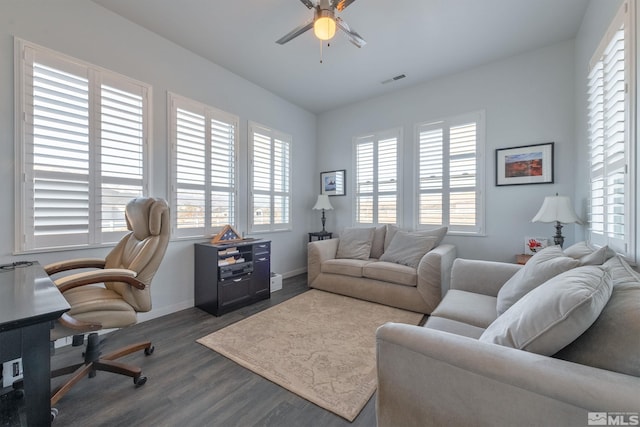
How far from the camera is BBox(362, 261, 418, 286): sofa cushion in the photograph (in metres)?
2.88

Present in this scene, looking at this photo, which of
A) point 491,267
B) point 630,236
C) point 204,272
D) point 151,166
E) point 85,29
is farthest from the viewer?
point 204,272

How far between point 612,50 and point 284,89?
3.50 meters

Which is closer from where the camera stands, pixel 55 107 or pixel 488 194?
pixel 55 107

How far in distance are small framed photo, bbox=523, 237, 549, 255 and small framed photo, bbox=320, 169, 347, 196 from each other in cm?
264

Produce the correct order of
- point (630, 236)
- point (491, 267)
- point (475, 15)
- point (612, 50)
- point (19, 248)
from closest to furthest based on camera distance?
point (630, 236) < point (612, 50) < point (19, 248) < point (491, 267) < point (475, 15)

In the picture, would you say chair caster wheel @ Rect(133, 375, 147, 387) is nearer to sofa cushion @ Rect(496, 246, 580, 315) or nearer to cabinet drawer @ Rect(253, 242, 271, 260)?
cabinet drawer @ Rect(253, 242, 271, 260)

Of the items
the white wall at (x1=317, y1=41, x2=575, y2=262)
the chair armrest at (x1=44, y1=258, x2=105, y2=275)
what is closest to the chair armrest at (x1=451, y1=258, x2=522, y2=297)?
the white wall at (x1=317, y1=41, x2=575, y2=262)

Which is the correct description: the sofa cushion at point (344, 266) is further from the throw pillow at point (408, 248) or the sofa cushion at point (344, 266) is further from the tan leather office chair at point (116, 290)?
the tan leather office chair at point (116, 290)

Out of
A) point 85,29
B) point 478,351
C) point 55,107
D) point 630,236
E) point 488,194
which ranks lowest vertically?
point 478,351

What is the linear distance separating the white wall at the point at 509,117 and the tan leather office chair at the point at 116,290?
3.29 meters

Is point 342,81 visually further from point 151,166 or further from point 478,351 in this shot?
point 478,351

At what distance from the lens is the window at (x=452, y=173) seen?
11.1 ft

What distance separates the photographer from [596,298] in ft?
2.80

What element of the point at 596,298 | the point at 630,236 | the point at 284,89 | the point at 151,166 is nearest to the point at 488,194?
the point at 630,236
